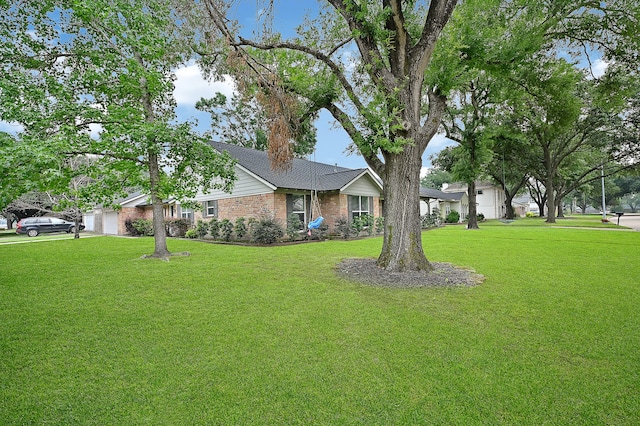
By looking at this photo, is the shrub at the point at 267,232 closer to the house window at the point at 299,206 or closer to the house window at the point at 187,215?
the house window at the point at 299,206

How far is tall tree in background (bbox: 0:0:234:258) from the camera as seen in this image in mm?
7941

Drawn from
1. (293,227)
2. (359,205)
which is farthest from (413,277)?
(359,205)

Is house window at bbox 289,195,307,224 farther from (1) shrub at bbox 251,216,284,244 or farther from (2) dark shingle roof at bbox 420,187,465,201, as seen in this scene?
(2) dark shingle roof at bbox 420,187,465,201

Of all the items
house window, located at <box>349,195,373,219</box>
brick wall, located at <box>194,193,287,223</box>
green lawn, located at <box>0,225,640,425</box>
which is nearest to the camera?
green lawn, located at <box>0,225,640,425</box>

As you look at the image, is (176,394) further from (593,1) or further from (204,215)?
(204,215)

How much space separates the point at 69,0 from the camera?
816 cm

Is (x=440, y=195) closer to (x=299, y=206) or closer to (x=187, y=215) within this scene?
(x=299, y=206)

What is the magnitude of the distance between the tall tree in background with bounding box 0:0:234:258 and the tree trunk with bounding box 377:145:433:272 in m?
5.73

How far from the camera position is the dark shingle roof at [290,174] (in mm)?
15406

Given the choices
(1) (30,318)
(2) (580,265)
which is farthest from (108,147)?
(2) (580,265)

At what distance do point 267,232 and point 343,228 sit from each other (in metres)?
4.07

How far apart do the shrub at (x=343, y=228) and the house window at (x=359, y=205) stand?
1.77 metres

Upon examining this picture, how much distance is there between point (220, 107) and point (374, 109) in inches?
1059

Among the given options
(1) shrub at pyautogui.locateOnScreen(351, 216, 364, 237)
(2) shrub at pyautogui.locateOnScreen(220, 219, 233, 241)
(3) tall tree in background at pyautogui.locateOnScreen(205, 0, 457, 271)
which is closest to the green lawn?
(3) tall tree in background at pyautogui.locateOnScreen(205, 0, 457, 271)
